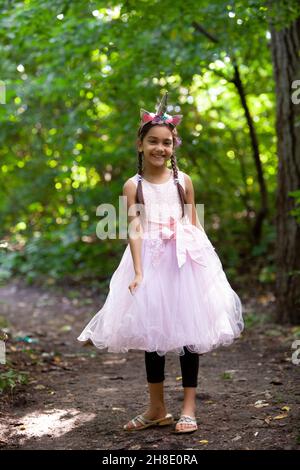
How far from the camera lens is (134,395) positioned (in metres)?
4.37

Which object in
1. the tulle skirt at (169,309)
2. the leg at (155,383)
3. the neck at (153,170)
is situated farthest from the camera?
the neck at (153,170)

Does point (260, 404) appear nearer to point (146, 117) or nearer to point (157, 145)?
point (157, 145)

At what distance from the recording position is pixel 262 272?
8.21 metres

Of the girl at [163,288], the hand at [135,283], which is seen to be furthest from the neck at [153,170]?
the hand at [135,283]

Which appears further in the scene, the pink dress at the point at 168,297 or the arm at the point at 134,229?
the arm at the point at 134,229

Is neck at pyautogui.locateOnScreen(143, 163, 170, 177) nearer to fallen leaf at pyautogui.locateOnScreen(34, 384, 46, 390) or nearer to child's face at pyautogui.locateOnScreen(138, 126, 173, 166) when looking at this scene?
child's face at pyautogui.locateOnScreen(138, 126, 173, 166)

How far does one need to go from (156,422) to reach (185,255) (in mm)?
1043

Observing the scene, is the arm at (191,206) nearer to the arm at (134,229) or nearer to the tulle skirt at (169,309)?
the tulle skirt at (169,309)

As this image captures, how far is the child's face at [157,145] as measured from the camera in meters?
3.62

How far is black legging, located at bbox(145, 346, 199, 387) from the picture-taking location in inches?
139

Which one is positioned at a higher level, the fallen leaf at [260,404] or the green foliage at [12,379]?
the green foliage at [12,379]

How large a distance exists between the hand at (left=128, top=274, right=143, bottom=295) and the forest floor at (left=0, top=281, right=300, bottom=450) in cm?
86

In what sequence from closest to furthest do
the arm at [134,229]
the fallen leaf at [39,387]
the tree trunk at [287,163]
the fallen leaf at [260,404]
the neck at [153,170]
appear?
the arm at [134,229]
the neck at [153,170]
the fallen leaf at [260,404]
the fallen leaf at [39,387]
the tree trunk at [287,163]
